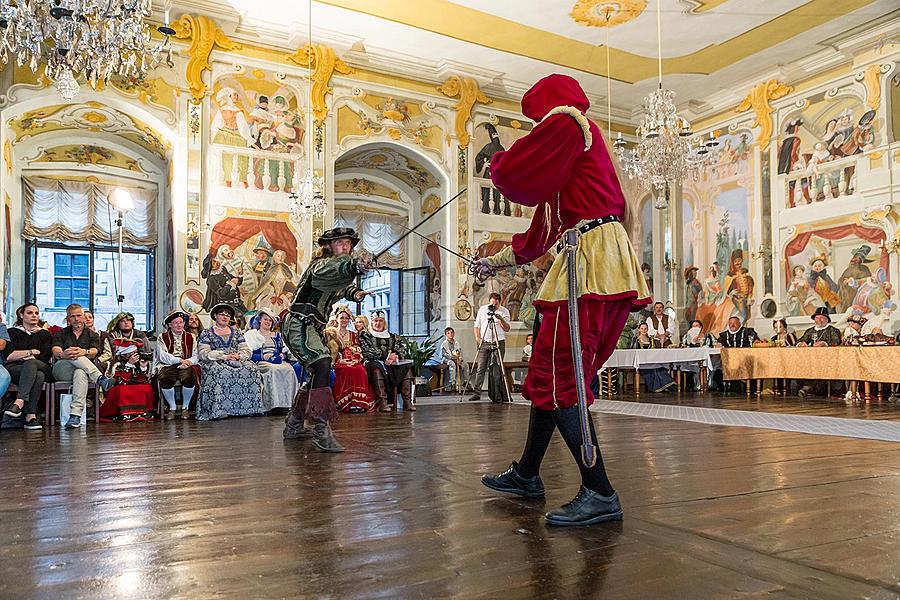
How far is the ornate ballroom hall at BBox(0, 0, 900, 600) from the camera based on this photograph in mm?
2260

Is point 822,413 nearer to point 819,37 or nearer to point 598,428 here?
point 598,428

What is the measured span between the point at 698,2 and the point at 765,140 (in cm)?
338

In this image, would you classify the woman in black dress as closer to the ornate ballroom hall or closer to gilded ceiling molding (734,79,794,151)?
the ornate ballroom hall

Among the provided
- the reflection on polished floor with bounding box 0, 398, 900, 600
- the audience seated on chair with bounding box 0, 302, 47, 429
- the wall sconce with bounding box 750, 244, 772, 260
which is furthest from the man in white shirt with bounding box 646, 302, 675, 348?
the audience seated on chair with bounding box 0, 302, 47, 429

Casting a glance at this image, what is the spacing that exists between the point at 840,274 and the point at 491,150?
591 cm

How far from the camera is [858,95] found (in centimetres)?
1110

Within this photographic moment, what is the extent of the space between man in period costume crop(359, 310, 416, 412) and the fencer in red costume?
211 inches

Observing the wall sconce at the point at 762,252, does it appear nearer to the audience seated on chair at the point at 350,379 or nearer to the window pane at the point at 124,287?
the audience seated on chair at the point at 350,379

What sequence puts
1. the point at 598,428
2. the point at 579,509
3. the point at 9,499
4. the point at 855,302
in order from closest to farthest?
the point at 579,509 < the point at 9,499 < the point at 598,428 < the point at 855,302

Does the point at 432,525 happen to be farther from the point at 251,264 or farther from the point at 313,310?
the point at 251,264

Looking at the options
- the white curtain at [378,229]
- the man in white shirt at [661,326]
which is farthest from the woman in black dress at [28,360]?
the man in white shirt at [661,326]

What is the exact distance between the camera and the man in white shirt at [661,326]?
11.8 meters

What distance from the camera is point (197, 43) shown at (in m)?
9.85

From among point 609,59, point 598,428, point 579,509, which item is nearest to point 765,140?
point 609,59
